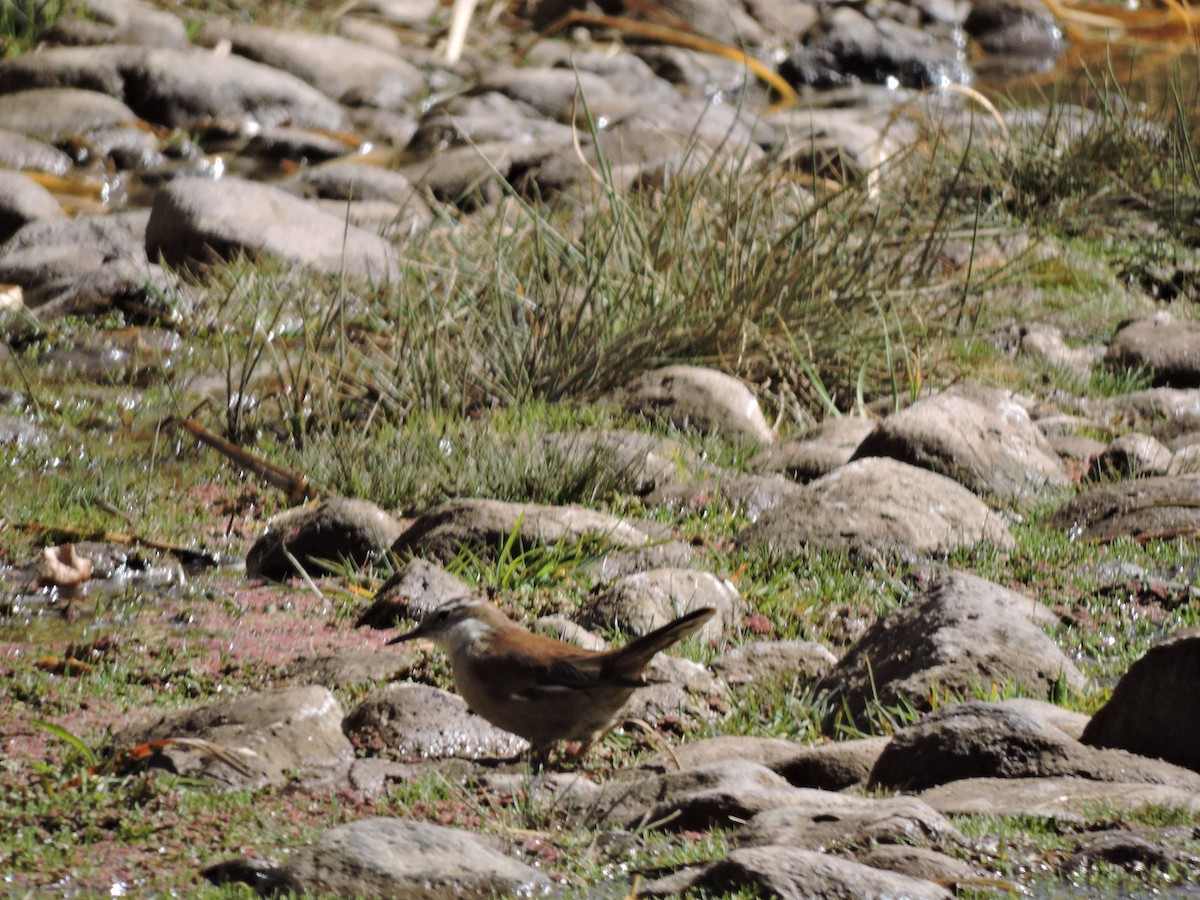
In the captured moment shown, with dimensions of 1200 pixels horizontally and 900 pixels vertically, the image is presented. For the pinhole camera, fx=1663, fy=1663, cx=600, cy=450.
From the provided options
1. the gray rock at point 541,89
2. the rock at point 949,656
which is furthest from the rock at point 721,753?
the gray rock at point 541,89

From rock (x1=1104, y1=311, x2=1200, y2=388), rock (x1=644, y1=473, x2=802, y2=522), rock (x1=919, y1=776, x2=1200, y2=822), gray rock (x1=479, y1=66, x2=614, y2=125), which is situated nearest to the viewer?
rock (x1=919, y1=776, x2=1200, y2=822)

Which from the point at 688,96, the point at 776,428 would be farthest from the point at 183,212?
the point at 688,96

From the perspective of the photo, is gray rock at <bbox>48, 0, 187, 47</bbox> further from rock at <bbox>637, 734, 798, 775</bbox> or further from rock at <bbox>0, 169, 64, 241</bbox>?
rock at <bbox>637, 734, 798, 775</bbox>

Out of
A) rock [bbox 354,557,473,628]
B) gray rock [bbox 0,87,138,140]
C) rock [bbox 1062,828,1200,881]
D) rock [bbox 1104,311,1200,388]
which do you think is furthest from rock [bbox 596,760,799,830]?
gray rock [bbox 0,87,138,140]

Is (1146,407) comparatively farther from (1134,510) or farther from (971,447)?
(1134,510)

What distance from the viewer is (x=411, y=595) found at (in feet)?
16.5

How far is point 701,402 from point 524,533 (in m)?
1.75

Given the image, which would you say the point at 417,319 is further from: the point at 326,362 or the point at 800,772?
the point at 800,772

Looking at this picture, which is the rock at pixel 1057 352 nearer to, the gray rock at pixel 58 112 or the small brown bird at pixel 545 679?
the small brown bird at pixel 545 679

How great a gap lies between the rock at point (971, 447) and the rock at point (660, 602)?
4.33ft

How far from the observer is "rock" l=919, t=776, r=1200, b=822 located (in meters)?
3.21

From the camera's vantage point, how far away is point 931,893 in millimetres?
2807

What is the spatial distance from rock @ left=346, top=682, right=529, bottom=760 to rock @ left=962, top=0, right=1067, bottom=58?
57.1 ft

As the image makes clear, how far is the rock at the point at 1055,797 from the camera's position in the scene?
10.5ft
